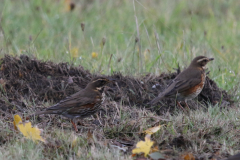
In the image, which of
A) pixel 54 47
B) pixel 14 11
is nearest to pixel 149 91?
pixel 54 47

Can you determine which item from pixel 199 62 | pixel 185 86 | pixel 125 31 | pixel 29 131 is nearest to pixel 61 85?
pixel 29 131

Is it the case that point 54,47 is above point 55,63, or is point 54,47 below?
below

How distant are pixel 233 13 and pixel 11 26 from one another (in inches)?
295

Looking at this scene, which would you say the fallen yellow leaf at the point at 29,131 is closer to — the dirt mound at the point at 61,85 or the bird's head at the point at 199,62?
the dirt mound at the point at 61,85

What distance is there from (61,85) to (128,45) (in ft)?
7.88

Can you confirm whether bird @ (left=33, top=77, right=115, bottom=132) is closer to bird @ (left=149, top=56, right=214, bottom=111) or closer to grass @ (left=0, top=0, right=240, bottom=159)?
grass @ (left=0, top=0, right=240, bottom=159)

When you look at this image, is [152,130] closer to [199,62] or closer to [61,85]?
[61,85]

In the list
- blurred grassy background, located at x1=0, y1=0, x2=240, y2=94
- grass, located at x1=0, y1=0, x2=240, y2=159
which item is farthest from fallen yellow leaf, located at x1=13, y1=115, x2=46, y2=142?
blurred grassy background, located at x1=0, y1=0, x2=240, y2=94

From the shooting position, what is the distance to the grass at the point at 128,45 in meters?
4.99

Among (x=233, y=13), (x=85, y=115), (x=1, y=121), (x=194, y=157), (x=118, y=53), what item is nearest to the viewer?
(x=194, y=157)

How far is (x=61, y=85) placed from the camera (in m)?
7.03

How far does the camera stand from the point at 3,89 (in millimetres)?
6746

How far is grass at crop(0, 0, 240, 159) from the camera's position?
499cm

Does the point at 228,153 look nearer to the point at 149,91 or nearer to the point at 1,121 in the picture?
the point at 149,91
